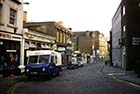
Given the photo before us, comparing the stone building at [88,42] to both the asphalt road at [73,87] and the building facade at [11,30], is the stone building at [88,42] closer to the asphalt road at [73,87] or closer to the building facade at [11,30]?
the building facade at [11,30]

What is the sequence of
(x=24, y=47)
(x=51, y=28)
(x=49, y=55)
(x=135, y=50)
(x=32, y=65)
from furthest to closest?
(x=51, y=28), (x=135, y=50), (x=24, y=47), (x=49, y=55), (x=32, y=65)

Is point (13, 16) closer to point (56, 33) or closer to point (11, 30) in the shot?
point (11, 30)

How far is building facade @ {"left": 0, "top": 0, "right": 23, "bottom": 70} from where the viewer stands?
Answer: 28531 millimetres

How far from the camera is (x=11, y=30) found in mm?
30469

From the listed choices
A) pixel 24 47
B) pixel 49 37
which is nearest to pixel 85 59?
pixel 49 37

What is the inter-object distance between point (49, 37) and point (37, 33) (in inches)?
328

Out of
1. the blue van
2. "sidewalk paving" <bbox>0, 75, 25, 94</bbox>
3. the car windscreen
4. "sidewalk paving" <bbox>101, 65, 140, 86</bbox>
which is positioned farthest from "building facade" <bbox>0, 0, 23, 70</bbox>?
"sidewalk paving" <bbox>101, 65, 140, 86</bbox>

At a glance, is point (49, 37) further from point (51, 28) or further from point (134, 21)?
point (134, 21)

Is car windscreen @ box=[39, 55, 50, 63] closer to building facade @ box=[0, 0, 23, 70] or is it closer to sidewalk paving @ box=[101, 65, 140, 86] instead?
building facade @ box=[0, 0, 23, 70]

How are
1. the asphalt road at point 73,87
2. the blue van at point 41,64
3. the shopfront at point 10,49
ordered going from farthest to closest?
the shopfront at point 10,49
the blue van at point 41,64
the asphalt road at point 73,87

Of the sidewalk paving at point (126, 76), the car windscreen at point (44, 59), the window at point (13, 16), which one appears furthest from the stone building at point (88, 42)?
the car windscreen at point (44, 59)

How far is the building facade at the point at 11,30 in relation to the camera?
2853cm

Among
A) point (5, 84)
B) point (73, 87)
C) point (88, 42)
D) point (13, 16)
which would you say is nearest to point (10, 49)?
point (13, 16)

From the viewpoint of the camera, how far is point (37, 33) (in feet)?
138
